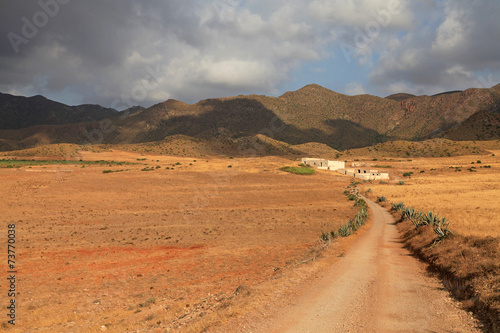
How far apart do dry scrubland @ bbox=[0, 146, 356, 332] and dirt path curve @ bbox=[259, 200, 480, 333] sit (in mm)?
1529

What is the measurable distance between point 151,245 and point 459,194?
39.6 meters

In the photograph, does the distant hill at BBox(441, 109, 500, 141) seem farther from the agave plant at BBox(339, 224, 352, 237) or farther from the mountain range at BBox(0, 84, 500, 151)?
the agave plant at BBox(339, 224, 352, 237)

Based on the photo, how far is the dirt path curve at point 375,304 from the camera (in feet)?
23.9

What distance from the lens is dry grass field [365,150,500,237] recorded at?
21.7m

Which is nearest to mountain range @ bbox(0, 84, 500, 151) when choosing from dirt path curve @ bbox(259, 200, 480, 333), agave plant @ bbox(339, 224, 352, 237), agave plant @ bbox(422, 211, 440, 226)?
agave plant @ bbox(339, 224, 352, 237)

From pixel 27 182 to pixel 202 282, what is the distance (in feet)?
143

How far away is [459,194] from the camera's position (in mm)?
40406

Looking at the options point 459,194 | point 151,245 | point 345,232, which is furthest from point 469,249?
point 459,194

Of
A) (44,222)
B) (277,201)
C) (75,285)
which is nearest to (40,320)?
(75,285)

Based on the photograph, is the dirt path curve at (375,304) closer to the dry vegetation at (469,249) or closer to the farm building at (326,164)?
the dry vegetation at (469,249)

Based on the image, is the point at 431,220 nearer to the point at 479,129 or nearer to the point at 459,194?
the point at 459,194

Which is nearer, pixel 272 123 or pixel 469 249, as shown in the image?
pixel 469 249

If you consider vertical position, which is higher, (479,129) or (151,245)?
(479,129)

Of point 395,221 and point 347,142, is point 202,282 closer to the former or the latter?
point 395,221
